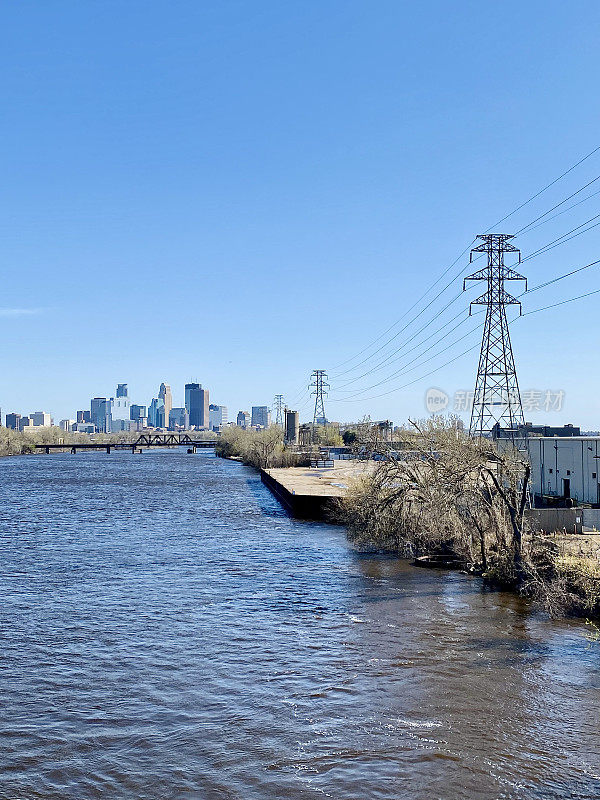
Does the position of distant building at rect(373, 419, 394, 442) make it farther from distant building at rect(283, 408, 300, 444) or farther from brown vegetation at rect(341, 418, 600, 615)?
distant building at rect(283, 408, 300, 444)

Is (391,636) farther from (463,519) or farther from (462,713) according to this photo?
(463,519)

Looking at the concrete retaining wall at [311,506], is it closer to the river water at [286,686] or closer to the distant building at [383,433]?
the distant building at [383,433]

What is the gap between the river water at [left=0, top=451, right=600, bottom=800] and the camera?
37.9 feet

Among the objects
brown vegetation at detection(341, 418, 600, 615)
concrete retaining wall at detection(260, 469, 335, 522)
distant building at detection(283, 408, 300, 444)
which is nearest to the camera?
brown vegetation at detection(341, 418, 600, 615)

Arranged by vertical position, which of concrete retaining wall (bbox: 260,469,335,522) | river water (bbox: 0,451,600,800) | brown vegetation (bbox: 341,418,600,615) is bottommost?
river water (bbox: 0,451,600,800)

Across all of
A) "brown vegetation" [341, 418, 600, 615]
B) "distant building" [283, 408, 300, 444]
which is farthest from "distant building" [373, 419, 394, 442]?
"distant building" [283, 408, 300, 444]

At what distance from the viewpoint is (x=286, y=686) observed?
15.4m

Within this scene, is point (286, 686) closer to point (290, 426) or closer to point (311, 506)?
point (311, 506)

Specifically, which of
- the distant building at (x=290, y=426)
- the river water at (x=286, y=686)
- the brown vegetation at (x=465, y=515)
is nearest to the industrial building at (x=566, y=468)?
the brown vegetation at (x=465, y=515)

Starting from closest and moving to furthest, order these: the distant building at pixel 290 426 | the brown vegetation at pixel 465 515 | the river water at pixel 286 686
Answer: the river water at pixel 286 686 < the brown vegetation at pixel 465 515 < the distant building at pixel 290 426

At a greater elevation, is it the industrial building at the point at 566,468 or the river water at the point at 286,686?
the industrial building at the point at 566,468

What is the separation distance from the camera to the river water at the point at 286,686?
1156cm

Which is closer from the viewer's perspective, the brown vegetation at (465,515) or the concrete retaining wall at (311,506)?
the brown vegetation at (465,515)

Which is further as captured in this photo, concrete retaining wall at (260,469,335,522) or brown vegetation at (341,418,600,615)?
concrete retaining wall at (260,469,335,522)
